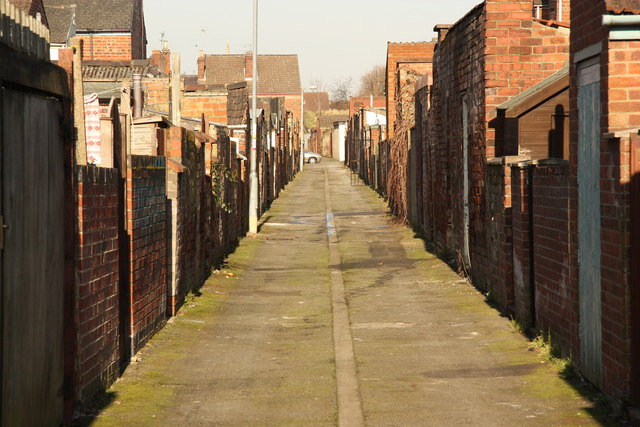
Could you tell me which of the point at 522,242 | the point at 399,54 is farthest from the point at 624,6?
the point at 399,54

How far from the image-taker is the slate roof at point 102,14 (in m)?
43.6

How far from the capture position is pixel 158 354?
839 centimetres

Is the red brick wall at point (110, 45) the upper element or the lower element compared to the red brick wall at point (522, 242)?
upper

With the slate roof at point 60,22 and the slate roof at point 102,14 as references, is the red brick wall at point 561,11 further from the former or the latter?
the slate roof at point 102,14

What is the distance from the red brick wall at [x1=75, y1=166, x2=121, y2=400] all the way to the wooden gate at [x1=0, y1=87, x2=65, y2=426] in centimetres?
31

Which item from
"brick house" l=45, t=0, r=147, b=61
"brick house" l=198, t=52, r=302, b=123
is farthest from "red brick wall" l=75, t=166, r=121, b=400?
"brick house" l=198, t=52, r=302, b=123

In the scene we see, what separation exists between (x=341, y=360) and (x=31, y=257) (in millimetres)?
3712

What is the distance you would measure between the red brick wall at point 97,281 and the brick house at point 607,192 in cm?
391

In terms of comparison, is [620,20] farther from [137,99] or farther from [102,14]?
[102,14]

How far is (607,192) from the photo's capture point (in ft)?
20.7

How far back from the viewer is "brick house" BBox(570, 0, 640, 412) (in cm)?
595

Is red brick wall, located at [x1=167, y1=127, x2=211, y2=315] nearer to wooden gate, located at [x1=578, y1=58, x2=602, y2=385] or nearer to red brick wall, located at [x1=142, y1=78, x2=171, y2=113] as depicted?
wooden gate, located at [x1=578, y1=58, x2=602, y2=385]

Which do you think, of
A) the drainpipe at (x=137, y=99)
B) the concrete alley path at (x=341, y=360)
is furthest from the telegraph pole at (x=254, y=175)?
the drainpipe at (x=137, y=99)

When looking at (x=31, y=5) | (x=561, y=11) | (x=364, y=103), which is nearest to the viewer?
(x=561, y=11)
